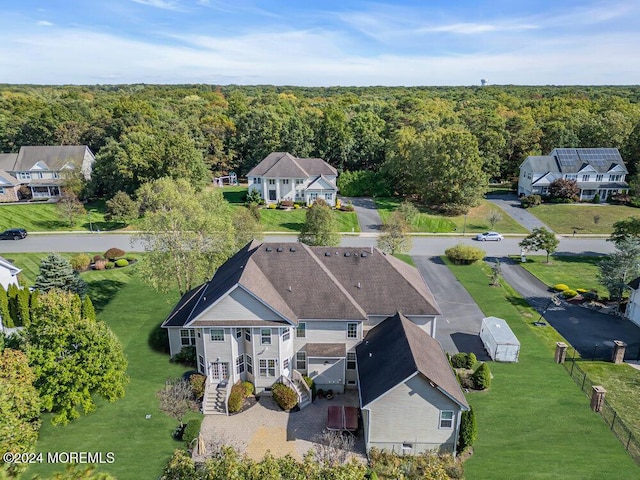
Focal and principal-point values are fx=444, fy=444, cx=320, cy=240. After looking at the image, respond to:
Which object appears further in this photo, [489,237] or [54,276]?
[489,237]

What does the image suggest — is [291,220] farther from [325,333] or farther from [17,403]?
[17,403]

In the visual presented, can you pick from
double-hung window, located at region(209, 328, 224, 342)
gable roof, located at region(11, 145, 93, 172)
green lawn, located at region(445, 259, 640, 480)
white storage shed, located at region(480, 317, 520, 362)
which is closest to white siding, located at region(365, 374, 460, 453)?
green lawn, located at region(445, 259, 640, 480)

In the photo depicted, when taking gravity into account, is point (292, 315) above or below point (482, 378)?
above

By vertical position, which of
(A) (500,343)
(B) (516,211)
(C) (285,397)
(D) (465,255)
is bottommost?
(C) (285,397)

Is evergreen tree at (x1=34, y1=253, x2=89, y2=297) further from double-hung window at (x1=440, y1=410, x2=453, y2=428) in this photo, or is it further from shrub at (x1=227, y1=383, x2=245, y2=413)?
double-hung window at (x1=440, y1=410, x2=453, y2=428)

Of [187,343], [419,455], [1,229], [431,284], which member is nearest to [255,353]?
[187,343]

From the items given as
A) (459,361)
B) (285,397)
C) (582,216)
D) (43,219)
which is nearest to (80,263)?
(43,219)

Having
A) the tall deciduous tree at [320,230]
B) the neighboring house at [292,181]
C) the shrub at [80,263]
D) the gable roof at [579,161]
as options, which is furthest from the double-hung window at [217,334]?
the gable roof at [579,161]
